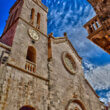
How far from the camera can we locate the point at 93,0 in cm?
748

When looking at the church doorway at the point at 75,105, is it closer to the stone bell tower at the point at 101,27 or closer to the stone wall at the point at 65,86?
the stone wall at the point at 65,86

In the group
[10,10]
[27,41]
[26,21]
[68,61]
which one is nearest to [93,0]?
[27,41]

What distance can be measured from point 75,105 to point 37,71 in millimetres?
5642

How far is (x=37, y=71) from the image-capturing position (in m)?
11.0

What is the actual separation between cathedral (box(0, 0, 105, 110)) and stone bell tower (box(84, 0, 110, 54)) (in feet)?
19.6

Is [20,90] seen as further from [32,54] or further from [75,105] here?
[75,105]

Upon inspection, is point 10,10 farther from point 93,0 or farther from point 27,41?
point 93,0

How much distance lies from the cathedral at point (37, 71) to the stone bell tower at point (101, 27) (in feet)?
19.6

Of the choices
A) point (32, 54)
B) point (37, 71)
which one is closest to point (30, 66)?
point (37, 71)

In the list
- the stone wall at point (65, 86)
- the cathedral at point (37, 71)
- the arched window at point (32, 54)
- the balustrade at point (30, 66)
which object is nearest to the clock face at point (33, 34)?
the cathedral at point (37, 71)

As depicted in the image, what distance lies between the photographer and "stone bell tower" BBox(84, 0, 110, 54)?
19.0 ft

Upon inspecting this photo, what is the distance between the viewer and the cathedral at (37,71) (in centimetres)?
854

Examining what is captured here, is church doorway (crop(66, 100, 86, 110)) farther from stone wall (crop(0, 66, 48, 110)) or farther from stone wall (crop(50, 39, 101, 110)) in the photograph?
stone wall (crop(0, 66, 48, 110))

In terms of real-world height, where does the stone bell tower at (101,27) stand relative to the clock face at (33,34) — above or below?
Result: below
